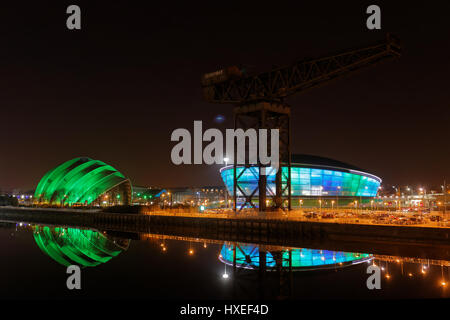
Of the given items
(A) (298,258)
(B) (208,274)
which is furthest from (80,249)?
(A) (298,258)

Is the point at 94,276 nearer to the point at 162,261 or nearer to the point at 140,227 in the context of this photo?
the point at 162,261

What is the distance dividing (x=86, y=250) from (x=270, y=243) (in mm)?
15986

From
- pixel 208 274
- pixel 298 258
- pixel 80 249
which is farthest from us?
pixel 80 249

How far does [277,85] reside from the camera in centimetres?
3666

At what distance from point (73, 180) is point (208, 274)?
6225 cm

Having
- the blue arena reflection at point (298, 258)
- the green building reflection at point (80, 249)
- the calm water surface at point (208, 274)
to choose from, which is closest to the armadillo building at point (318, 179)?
the green building reflection at point (80, 249)

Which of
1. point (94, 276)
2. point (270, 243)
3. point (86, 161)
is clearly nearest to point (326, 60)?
point (270, 243)

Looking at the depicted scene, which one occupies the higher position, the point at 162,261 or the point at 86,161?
the point at 86,161

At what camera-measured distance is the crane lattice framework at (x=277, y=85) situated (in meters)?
33.0

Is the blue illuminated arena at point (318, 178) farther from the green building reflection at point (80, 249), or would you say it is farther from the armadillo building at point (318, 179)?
the green building reflection at point (80, 249)

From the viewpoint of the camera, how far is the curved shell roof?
7331 centimetres

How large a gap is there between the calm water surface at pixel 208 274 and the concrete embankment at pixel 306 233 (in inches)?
142

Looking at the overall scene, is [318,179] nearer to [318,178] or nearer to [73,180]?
[318,178]
